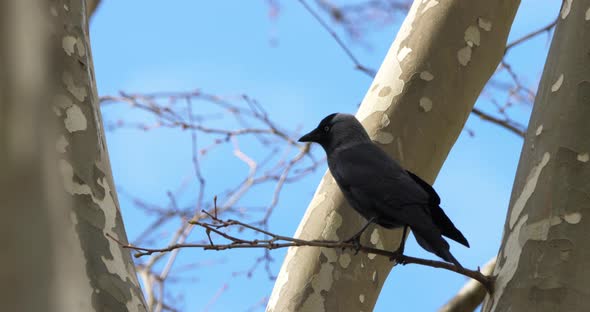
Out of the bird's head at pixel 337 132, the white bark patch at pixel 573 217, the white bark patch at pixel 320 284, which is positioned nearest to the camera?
the white bark patch at pixel 573 217

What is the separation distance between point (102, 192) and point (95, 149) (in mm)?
187

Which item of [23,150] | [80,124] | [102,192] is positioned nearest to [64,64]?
[80,124]

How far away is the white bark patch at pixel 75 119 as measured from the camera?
315cm

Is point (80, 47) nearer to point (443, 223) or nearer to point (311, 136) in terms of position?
Result: point (311, 136)

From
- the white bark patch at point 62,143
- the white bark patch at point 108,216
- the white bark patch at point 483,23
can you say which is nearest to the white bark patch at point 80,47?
the white bark patch at point 62,143

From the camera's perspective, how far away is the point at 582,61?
3311 mm

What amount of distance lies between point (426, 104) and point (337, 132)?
471 mm

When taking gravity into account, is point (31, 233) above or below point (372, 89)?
below

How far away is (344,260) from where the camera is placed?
3777 millimetres

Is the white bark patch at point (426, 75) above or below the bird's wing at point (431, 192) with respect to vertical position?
above

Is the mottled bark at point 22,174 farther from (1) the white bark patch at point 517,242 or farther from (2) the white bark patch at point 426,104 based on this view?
(2) the white bark patch at point 426,104

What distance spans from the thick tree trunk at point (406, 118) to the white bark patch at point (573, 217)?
1113 millimetres

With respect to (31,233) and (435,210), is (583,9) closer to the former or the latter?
(435,210)

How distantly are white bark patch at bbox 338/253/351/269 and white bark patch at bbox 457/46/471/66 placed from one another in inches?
48.6
